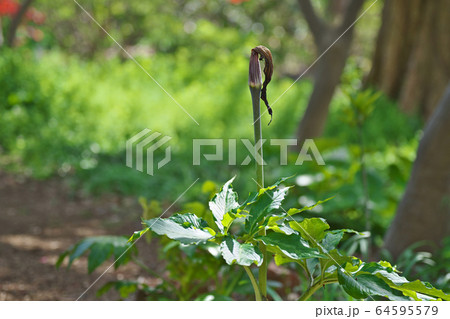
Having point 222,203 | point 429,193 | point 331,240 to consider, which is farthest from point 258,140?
point 429,193

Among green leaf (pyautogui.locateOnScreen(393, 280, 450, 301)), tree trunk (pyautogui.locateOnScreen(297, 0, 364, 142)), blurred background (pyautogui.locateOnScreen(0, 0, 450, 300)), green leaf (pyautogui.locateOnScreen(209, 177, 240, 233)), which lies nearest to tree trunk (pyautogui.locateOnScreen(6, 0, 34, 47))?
blurred background (pyautogui.locateOnScreen(0, 0, 450, 300))

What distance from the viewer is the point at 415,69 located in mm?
7281

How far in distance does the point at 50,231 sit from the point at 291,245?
2846mm

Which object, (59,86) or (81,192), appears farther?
(59,86)

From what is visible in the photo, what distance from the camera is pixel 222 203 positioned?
4.10 feet

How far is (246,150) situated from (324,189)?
A: 1.83 metres

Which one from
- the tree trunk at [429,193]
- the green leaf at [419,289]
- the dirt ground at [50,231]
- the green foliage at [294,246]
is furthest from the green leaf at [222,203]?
the tree trunk at [429,193]

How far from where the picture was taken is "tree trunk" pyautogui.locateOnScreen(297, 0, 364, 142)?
450 cm

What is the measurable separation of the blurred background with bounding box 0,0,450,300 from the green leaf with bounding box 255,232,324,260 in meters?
0.75

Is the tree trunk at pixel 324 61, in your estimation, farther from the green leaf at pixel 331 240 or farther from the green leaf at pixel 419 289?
the green leaf at pixel 419 289

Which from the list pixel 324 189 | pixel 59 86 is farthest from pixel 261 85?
pixel 59 86

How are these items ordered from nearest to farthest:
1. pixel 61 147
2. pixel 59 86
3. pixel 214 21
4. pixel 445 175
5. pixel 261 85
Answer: pixel 261 85, pixel 445 175, pixel 61 147, pixel 59 86, pixel 214 21

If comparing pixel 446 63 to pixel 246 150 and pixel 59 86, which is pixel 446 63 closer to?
pixel 246 150

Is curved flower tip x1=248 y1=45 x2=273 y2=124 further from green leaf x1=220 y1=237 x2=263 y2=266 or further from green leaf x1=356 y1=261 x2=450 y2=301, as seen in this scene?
green leaf x1=356 y1=261 x2=450 y2=301
